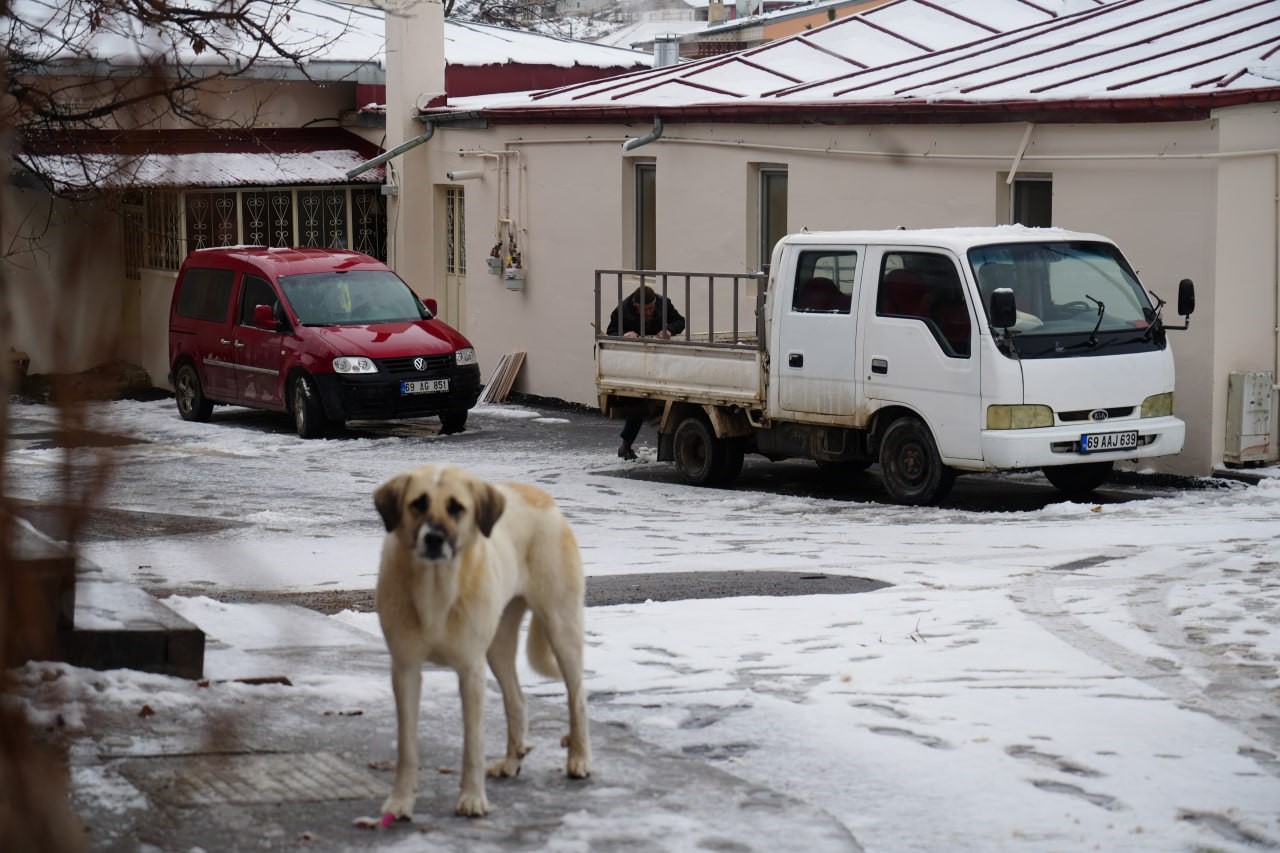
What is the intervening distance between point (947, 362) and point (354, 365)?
7728 millimetres

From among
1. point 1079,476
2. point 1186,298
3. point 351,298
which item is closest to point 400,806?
point 1079,476

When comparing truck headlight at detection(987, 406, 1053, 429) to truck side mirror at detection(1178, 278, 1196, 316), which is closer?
truck headlight at detection(987, 406, 1053, 429)

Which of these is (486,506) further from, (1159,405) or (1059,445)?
(1159,405)

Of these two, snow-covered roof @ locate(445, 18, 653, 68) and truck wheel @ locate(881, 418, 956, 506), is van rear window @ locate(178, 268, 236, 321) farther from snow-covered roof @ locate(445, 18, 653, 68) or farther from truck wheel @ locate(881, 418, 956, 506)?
truck wheel @ locate(881, 418, 956, 506)

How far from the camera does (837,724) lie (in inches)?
279

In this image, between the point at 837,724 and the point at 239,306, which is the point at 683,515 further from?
the point at 239,306

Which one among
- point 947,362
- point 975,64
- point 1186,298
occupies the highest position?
point 975,64

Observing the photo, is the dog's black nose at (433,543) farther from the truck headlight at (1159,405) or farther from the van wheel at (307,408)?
the van wheel at (307,408)

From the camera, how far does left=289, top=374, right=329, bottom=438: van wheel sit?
19500mm

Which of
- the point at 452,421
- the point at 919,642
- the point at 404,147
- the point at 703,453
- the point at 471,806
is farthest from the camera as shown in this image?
the point at 404,147

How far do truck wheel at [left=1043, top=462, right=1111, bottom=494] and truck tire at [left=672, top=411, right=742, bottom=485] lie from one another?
2.65 m

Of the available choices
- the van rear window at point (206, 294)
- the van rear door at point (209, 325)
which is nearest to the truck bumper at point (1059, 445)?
the van rear door at point (209, 325)

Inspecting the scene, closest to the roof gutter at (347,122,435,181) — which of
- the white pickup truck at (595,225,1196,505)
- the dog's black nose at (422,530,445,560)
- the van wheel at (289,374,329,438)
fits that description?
the van wheel at (289,374,329,438)

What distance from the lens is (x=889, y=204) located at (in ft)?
59.4
